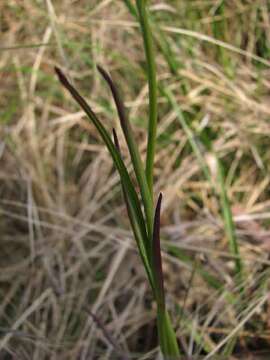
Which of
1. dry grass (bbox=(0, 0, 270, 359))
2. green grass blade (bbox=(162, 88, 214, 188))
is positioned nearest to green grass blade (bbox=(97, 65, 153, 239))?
dry grass (bbox=(0, 0, 270, 359))

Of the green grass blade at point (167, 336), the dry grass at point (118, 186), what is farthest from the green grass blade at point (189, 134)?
the green grass blade at point (167, 336)

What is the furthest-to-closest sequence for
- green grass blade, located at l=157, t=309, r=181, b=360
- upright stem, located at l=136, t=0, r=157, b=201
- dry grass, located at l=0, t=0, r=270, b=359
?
dry grass, located at l=0, t=0, r=270, b=359, green grass blade, located at l=157, t=309, r=181, b=360, upright stem, located at l=136, t=0, r=157, b=201

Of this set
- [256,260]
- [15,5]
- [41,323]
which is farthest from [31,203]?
[15,5]

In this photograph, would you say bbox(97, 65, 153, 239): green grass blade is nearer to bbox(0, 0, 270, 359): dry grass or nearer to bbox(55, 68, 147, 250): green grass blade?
bbox(55, 68, 147, 250): green grass blade

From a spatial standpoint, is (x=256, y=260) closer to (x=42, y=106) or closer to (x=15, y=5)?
(x=42, y=106)

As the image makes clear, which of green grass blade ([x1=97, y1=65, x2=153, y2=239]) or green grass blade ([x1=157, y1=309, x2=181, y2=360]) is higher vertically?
green grass blade ([x1=97, y1=65, x2=153, y2=239])

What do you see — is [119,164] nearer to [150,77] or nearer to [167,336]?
[150,77]

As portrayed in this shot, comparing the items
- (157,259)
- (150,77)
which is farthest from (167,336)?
(150,77)

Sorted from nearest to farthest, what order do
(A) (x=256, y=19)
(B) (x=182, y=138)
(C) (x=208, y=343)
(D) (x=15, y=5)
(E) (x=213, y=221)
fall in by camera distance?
(C) (x=208, y=343), (E) (x=213, y=221), (B) (x=182, y=138), (A) (x=256, y=19), (D) (x=15, y=5)
